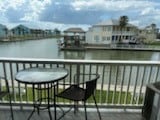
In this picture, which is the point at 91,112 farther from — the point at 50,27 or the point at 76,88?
the point at 50,27

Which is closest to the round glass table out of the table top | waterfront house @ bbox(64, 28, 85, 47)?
the table top

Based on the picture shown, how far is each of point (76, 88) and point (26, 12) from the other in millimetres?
5026

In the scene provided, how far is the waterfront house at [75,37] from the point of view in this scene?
8.04 m

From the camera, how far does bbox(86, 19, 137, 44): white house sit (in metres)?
7.49

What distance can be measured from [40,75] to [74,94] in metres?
0.48

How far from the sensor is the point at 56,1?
16.8 feet

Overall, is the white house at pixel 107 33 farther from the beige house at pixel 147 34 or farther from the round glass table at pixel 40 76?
the round glass table at pixel 40 76

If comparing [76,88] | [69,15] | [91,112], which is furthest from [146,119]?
[69,15]

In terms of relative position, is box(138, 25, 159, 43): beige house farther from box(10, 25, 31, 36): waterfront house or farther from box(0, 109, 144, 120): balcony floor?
box(10, 25, 31, 36): waterfront house

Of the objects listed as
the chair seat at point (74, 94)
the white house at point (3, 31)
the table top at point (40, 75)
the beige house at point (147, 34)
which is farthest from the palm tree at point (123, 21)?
the table top at point (40, 75)

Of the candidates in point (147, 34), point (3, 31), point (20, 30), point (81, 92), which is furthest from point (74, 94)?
point (147, 34)

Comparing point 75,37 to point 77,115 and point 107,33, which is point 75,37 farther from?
point 77,115

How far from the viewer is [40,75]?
1.94 metres

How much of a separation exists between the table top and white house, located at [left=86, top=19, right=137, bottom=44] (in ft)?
18.2
